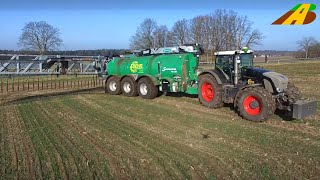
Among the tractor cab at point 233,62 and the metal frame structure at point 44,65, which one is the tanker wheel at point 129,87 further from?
the tractor cab at point 233,62

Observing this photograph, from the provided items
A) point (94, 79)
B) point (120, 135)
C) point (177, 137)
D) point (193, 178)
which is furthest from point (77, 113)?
point (94, 79)

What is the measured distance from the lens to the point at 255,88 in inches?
427

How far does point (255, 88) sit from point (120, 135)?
4.43 meters

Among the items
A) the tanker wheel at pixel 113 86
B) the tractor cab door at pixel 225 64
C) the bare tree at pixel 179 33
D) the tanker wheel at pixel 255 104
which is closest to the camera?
the tanker wheel at pixel 255 104

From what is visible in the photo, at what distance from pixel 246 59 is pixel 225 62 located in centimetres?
73

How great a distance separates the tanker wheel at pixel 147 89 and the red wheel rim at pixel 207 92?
306cm

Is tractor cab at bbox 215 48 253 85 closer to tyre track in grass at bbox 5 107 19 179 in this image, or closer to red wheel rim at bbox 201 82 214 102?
red wheel rim at bbox 201 82 214 102

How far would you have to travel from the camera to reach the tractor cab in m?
12.1

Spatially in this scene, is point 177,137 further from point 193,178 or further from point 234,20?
point 234,20

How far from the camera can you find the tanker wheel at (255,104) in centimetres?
1043

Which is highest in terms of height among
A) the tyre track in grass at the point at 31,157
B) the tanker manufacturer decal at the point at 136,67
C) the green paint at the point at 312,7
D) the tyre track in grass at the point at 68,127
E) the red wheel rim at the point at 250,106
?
the green paint at the point at 312,7

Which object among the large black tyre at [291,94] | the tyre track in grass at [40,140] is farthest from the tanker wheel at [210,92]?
the tyre track in grass at [40,140]

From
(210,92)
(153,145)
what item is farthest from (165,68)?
(153,145)

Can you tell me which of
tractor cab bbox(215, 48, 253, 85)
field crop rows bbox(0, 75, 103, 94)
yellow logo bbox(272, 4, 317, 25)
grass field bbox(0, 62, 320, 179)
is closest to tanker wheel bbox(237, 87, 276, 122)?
grass field bbox(0, 62, 320, 179)
